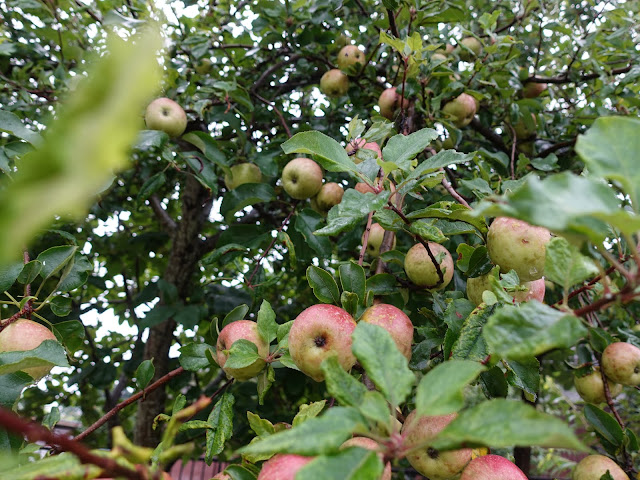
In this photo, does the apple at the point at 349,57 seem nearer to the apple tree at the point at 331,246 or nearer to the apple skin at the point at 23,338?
the apple tree at the point at 331,246

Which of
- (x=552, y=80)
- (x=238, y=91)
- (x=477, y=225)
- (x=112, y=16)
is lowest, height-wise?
(x=477, y=225)

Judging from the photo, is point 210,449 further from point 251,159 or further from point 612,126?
point 251,159

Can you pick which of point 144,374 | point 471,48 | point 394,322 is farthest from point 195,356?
point 471,48

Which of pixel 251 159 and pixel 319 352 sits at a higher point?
pixel 251 159

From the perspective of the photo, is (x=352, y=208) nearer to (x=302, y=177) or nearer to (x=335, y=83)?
(x=302, y=177)

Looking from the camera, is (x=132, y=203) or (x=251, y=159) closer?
(x=251, y=159)

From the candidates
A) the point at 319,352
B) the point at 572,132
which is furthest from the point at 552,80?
the point at 319,352

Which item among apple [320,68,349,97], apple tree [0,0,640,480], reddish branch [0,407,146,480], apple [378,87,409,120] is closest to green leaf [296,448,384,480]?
apple tree [0,0,640,480]

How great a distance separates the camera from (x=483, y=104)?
1.98 m

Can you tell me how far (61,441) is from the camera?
32 centimetres

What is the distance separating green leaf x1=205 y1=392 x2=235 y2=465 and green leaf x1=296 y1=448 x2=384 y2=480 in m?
0.53

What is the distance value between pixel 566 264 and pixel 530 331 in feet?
0.46

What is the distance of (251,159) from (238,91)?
0.26m

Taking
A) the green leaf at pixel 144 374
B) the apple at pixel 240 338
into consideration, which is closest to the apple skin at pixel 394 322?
the apple at pixel 240 338
